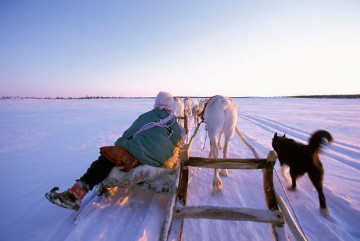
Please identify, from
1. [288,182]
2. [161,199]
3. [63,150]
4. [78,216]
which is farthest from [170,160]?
[63,150]

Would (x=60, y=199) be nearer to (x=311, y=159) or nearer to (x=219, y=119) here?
(x=219, y=119)

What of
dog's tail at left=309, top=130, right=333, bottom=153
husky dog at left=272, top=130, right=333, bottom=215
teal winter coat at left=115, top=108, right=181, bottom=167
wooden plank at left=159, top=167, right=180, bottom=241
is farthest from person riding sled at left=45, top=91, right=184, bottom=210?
dog's tail at left=309, top=130, right=333, bottom=153

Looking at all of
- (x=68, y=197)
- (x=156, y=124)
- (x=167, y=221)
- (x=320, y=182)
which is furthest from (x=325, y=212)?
(x=68, y=197)

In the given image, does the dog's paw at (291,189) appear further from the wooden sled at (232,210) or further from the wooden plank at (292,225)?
the wooden plank at (292,225)

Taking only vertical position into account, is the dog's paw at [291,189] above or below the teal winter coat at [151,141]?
below

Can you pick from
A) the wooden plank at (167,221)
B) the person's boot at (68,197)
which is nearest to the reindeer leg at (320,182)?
the wooden plank at (167,221)

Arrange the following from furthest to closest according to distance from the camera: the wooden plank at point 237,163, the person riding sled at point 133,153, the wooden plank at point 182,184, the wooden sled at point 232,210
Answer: the person riding sled at point 133,153 < the wooden plank at point 182,184 < the wooden plank at point 237,163 < the wooden sled at point 232,210

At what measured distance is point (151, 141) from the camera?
9.50 ft

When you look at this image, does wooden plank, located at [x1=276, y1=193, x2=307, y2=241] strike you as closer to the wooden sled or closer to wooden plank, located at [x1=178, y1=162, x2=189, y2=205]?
the wooden sled

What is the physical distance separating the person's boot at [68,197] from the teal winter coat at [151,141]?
70cm

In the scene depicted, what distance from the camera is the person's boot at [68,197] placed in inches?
94.2

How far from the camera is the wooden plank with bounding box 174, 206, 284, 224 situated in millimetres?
1828

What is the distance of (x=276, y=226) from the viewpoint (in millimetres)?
1834

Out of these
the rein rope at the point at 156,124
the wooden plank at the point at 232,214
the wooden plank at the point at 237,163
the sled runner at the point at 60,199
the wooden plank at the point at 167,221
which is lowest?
the sled runner at the point at 60,199
